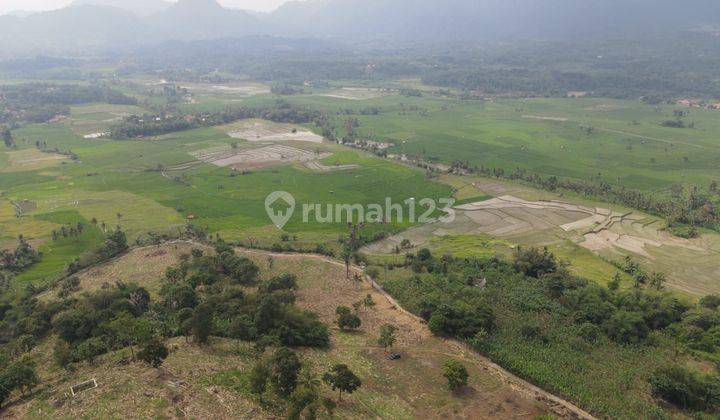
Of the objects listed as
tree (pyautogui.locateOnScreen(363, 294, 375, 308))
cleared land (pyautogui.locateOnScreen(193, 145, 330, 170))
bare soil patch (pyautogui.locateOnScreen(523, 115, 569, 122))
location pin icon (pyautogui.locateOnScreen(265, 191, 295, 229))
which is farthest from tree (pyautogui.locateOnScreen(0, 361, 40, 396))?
bare soil patch (pyautogui.locateOnScreen(523, 115, 569, 122))

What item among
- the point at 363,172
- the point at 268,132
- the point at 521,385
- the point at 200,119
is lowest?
the point at 521,385

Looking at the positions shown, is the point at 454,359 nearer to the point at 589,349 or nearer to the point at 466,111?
the point at 589,349

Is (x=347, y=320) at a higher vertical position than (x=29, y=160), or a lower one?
lower

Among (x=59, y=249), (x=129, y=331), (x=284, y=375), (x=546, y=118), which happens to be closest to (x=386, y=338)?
(x=284, y=375)

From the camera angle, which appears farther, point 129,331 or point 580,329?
point 580,329

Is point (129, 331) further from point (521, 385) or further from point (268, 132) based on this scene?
point (268, 132)

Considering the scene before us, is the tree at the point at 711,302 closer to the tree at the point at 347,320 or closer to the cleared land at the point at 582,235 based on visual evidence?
the cleared land at the point at 582,235
